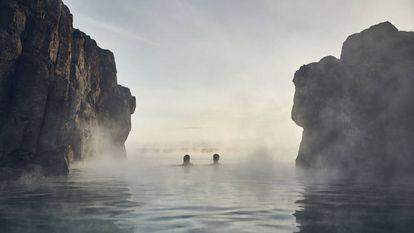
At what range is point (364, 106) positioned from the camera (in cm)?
9925

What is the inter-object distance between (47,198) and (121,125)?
120m

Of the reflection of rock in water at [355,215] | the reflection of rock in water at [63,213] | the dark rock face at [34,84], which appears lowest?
the reflection of rock in water at [63,213]

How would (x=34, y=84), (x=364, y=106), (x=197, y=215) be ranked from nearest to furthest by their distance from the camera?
(x=197, y=215) < (x=34, y=84) < (x=364, y=106)

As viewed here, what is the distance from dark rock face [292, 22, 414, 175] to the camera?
9062 centimetres

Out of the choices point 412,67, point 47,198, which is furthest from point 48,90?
point 412,67

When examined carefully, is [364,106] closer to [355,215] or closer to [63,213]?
[355,215]

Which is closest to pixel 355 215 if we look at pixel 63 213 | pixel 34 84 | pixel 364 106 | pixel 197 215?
pixel 197 215

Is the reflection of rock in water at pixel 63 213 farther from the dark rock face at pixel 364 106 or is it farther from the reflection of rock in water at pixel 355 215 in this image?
the dark rock face at pixel 364 106

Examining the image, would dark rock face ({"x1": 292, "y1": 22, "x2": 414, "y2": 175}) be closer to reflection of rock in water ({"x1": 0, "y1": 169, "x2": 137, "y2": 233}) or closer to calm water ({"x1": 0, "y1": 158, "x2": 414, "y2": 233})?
calm water ({"x1": 0, "y1": 158, "x2": 414, "y2": 233})

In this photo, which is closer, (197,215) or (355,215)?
(197,215)

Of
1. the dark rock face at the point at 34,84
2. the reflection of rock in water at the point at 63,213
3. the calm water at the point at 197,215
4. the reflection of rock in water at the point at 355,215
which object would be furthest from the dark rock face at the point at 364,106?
the reflection of rock in water at the point at 63,213

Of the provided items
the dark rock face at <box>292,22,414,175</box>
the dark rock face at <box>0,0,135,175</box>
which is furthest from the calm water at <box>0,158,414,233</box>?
the dark rock face at <box>292,22,414,175</box>

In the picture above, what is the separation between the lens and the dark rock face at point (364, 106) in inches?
3568

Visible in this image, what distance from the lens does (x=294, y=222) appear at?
830 inches
